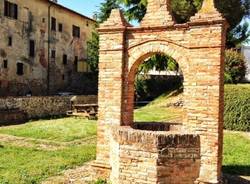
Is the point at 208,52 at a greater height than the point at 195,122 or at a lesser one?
greater

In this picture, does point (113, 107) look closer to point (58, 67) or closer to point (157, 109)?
point (157, 109)

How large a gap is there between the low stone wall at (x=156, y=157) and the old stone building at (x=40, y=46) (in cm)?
2044

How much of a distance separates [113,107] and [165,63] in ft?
63.4

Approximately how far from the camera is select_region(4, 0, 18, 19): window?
26.7 m

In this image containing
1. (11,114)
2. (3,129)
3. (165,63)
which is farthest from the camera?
(165,63)

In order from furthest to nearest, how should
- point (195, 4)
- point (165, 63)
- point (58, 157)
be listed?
point (165, 63), point (195, 4), point (58, 157)

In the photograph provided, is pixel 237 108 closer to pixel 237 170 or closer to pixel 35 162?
pixel 237 170

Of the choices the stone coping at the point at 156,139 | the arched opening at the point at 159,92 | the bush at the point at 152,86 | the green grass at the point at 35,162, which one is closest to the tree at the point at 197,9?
the arched opening at the point at 159,92

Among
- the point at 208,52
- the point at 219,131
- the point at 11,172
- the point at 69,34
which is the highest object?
the point at 69,34

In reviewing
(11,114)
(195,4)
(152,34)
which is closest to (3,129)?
(11,114)

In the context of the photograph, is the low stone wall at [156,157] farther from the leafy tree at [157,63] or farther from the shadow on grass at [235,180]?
the leafy tree at [157,63]

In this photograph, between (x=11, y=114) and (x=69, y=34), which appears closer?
(x=11, y=114)

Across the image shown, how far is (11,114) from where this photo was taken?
20859mm

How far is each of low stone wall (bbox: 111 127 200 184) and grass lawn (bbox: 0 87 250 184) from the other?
2.54 meters
